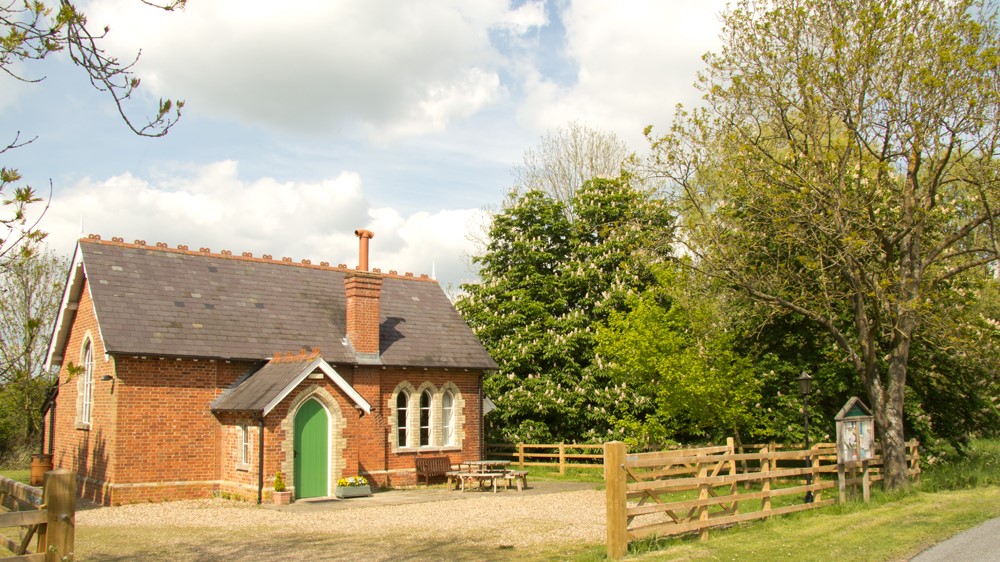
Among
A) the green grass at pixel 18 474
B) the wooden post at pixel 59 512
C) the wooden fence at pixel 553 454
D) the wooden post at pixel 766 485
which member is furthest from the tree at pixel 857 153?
the green grass at pixel 18 474

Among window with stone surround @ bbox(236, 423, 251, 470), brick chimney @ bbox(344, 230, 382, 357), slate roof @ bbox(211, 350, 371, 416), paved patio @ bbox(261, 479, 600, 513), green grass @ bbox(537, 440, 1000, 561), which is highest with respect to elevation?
brick chimney @ bbox(344, 230, 382, 357)

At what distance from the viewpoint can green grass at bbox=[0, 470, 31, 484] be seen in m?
25.6

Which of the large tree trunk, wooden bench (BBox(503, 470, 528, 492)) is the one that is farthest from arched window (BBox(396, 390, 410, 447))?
the large tree trunk

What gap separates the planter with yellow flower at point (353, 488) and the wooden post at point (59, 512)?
508 inches

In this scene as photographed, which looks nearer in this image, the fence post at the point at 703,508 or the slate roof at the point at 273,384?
the fence post at the point at 703,508

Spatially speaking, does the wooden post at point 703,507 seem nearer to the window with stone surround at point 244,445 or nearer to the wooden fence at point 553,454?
the window with stone surround at point 244,445

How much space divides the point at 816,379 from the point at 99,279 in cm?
1998

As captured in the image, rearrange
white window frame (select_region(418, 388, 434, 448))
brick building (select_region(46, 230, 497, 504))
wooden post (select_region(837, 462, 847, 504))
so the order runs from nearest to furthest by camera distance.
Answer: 1. wooden post (select_region(837, 462, 847, 504))
2. brick building (select_region(46, 230, 497, 504))
3. white window frame (select_region(418, 388, 434, 448))

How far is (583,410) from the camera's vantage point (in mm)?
28469

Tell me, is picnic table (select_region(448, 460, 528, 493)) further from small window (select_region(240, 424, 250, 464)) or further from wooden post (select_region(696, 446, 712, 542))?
wooden post (select_region(696, 446, 712, 542))

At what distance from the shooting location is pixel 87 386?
847 inches

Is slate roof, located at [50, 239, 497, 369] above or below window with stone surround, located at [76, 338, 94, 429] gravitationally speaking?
above

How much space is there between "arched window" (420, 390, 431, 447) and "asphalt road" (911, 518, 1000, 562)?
49.8 ft

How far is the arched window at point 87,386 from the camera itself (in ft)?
69.2
